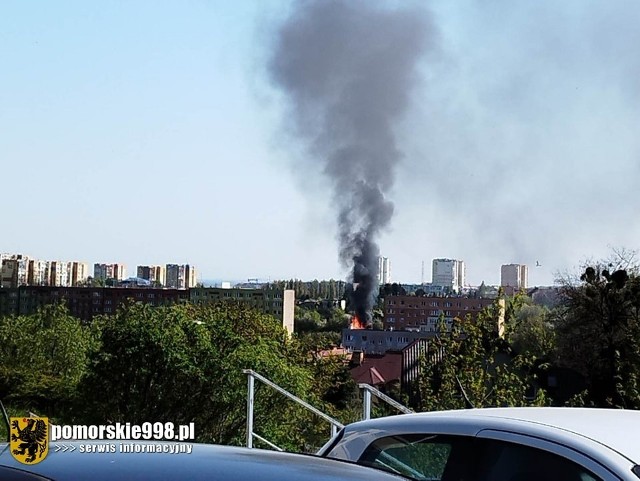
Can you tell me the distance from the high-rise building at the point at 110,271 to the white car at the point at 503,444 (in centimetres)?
17832

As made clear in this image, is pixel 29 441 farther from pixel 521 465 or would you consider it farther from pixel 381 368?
pixel 381 368

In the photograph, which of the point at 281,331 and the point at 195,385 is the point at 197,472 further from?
the point at 281,331

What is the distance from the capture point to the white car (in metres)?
3.17

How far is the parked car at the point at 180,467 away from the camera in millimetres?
2284

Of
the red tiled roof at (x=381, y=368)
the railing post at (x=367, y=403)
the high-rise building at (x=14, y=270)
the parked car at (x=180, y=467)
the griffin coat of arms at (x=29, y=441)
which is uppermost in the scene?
the high-rise building at (x=14, y=270)

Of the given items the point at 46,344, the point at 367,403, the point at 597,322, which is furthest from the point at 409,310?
the point at 367,403

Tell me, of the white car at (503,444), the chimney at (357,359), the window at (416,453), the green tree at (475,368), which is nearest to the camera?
the white car at (503,444)

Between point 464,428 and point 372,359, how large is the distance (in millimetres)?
54771

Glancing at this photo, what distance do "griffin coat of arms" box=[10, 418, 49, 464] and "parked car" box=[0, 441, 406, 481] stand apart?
0.02 metres

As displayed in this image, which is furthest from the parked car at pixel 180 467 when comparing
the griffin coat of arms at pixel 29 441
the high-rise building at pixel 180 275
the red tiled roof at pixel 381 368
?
the high-rise building at pixel 180 275

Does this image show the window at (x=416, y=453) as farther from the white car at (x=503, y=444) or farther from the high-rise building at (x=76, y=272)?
the high-rise building at (x=76, y=272)

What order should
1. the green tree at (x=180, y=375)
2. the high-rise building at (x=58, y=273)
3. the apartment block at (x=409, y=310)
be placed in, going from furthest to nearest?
the high-rise building at (x=58, y=273)
the apartment block at (x=409, y=310)
the green tree at (x=180, y=375)

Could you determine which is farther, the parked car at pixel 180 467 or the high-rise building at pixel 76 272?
the high-rise building at pixel 76 272

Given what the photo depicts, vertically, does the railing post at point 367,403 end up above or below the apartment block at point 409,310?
below
